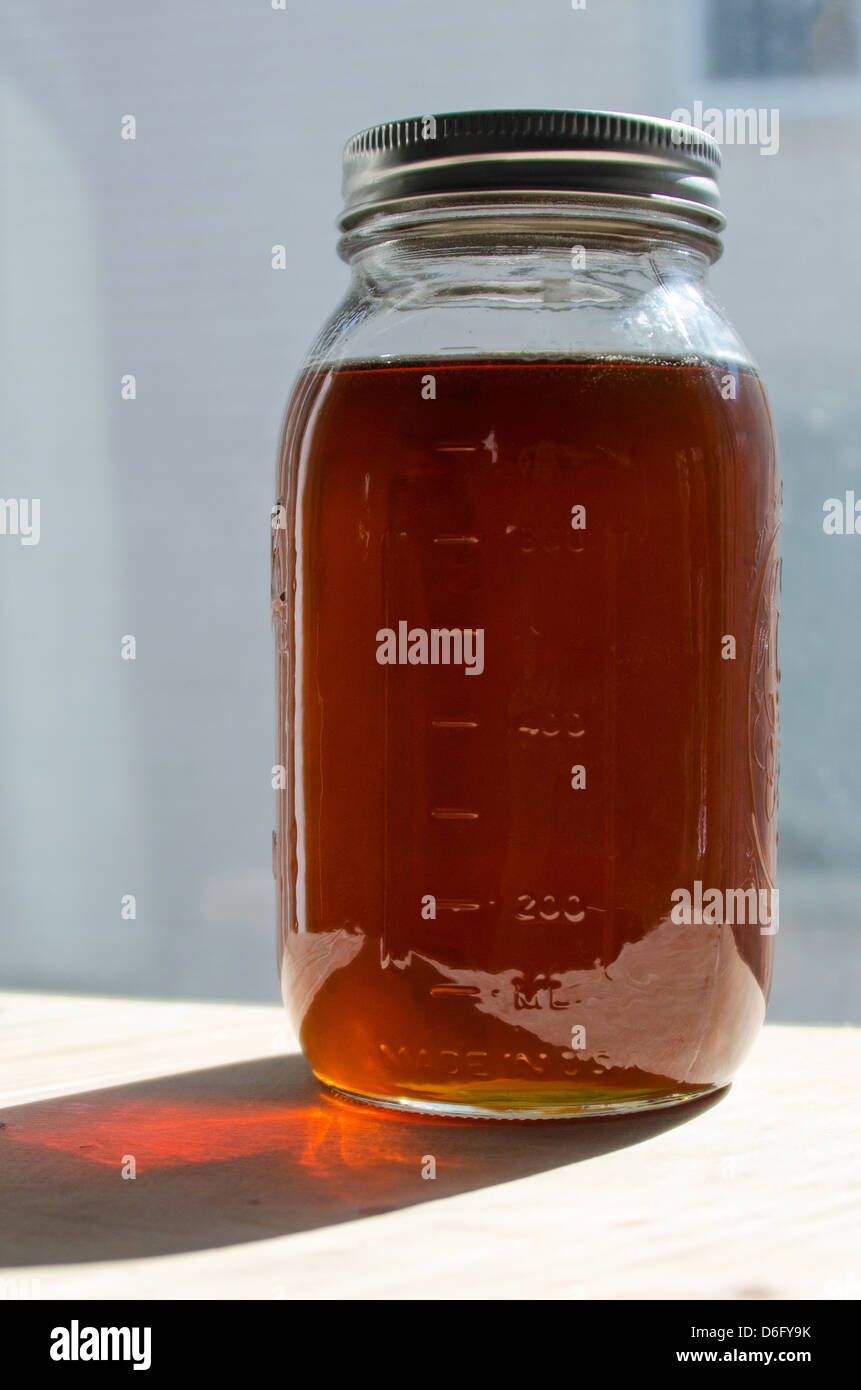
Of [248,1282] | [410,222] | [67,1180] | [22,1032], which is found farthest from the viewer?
[22,1032]

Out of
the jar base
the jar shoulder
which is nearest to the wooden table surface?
the jar base

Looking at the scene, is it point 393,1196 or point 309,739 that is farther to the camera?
point 309,739

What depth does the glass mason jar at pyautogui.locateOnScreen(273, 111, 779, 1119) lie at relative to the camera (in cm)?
69

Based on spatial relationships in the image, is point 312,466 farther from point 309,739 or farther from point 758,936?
point 758,936

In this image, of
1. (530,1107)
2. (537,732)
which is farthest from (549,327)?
(530,1107)

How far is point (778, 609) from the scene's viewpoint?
31.6 inches

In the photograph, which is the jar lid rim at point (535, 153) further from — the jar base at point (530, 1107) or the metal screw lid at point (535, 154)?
the jar base at point (530, 1107)

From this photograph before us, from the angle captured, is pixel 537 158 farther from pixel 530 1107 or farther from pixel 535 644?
pixel 530 1107

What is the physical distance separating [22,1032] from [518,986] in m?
0.35

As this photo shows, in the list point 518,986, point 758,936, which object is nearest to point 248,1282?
Result: point 518,986

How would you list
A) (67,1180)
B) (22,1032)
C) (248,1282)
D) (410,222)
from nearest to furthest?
1. (248,1282)
2. (67,1180)
3. (410,222)
4. (22,1032)

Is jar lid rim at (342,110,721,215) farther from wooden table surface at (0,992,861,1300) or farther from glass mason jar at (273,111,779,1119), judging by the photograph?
wooden table surface at (0,992,861,1300)

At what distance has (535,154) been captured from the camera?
0.69 metres

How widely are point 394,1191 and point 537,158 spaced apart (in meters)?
0.43
